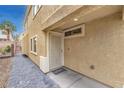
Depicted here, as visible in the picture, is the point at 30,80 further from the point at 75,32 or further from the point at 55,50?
the point at 75,32

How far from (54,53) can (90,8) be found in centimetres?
362

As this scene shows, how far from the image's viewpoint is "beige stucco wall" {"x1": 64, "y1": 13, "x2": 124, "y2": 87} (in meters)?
2.71

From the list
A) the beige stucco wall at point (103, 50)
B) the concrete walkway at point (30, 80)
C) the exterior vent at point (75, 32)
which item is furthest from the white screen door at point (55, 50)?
the beige stucco wall at point (103, 50)

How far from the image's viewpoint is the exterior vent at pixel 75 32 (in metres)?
4.12

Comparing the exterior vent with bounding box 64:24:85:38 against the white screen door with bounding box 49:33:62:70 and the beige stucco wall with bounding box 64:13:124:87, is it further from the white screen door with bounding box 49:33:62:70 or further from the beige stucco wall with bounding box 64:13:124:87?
the white screen door with bounding box 49:33:62:70

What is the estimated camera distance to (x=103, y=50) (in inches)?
126

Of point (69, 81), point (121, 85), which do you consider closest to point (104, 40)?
point (121, 85)

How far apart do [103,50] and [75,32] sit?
1.75 meters

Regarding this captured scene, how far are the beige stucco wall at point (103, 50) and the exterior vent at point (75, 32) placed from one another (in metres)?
0.19

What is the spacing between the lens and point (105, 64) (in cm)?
315

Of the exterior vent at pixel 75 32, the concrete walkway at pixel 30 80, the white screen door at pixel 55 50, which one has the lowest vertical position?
the concrete walkway at pixel 30 80

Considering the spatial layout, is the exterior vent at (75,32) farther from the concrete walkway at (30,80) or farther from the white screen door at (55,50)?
the concrete walkway at (30,80)

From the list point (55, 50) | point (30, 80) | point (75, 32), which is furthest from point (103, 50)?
→ point (30, 80)
